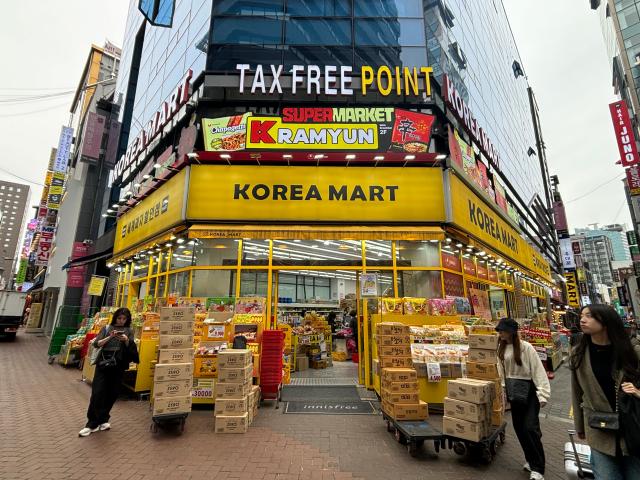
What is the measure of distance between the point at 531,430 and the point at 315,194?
314 inches

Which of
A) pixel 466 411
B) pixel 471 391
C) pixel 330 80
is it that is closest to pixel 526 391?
pixel 471 391

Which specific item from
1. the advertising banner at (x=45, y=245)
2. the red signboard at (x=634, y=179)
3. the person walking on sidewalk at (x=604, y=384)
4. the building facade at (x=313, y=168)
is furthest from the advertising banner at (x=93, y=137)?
the red signboard at (x=634, y=179)

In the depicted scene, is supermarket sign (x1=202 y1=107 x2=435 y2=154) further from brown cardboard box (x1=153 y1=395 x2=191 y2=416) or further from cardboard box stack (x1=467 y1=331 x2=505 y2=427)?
brown cardboard box (x1=153 y1=395 x2=191 y2=416)

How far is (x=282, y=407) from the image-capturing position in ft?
22.6

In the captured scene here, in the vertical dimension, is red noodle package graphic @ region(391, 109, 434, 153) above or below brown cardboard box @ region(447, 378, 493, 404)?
above

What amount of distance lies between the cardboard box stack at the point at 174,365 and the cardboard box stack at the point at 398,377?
11.3 feet

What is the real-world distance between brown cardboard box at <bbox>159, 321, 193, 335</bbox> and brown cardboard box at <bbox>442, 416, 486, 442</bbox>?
473 centimetres

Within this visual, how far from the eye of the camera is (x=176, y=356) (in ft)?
19.8

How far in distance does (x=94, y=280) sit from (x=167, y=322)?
1104 centimetres

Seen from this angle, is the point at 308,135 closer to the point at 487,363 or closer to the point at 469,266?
the point at 469,266

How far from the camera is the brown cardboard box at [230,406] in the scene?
555 centimetres

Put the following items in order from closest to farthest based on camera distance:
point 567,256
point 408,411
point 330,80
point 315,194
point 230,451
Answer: point 230,451
point 408,411
point 315,194
point 330,80
point 567,256

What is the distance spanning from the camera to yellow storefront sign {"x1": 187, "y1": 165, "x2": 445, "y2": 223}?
10.3m

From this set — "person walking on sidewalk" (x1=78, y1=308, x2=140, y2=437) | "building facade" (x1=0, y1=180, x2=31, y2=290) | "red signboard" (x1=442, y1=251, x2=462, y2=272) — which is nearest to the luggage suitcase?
"person walking on sidewalk" (x1=78, y1=308, x2=140, y2=437)
